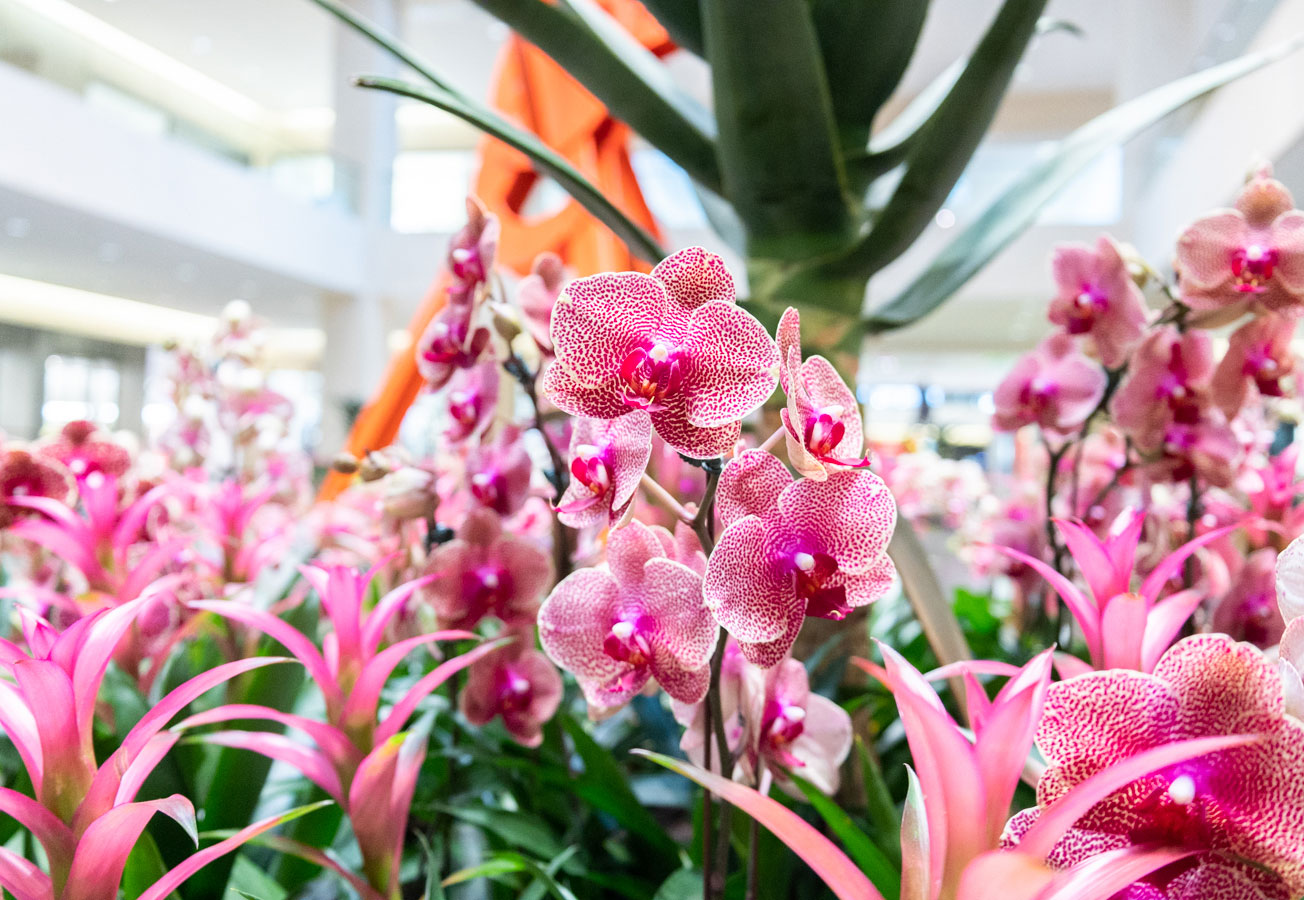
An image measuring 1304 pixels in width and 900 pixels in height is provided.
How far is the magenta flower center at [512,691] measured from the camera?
61cm

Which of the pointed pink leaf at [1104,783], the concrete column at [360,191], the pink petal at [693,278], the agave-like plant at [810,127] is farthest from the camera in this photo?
the concrete column at [360,191]

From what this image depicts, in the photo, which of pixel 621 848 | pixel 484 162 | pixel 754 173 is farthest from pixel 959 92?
pixel 484 162

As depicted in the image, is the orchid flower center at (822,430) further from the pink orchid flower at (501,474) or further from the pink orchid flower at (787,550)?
the pink orchid flower at (501,474)

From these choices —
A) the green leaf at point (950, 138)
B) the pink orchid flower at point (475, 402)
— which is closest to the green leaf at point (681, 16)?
the green leaf at point (950, 138)

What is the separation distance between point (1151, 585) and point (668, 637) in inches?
10.3

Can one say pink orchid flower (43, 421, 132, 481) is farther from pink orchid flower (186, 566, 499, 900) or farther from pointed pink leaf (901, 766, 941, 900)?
pointed pink leaf (901, 766, 941, 900)

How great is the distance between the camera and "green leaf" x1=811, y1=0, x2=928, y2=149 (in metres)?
0.65

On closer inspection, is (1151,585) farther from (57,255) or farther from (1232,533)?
(57,255)

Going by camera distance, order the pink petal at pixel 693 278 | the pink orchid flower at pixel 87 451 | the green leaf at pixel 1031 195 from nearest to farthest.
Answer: the pink petal at pixel 693 278, the green leaf at pixel 1031 195, the pink orchid flower at pixel 87 451

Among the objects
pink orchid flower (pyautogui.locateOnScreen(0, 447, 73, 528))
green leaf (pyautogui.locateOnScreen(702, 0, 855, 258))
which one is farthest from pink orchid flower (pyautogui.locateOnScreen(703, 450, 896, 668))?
pink orchid flower (pyautogui.locateOnScreen(0, 447, 73, 528))

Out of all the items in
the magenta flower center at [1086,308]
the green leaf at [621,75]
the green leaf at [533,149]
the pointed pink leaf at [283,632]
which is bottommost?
the pointed pink leaf at [283,632]

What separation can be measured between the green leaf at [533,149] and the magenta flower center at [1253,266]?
0.43 meters

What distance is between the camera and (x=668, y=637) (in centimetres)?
40

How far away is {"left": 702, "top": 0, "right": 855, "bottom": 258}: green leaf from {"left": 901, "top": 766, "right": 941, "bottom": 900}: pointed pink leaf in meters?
0.45
